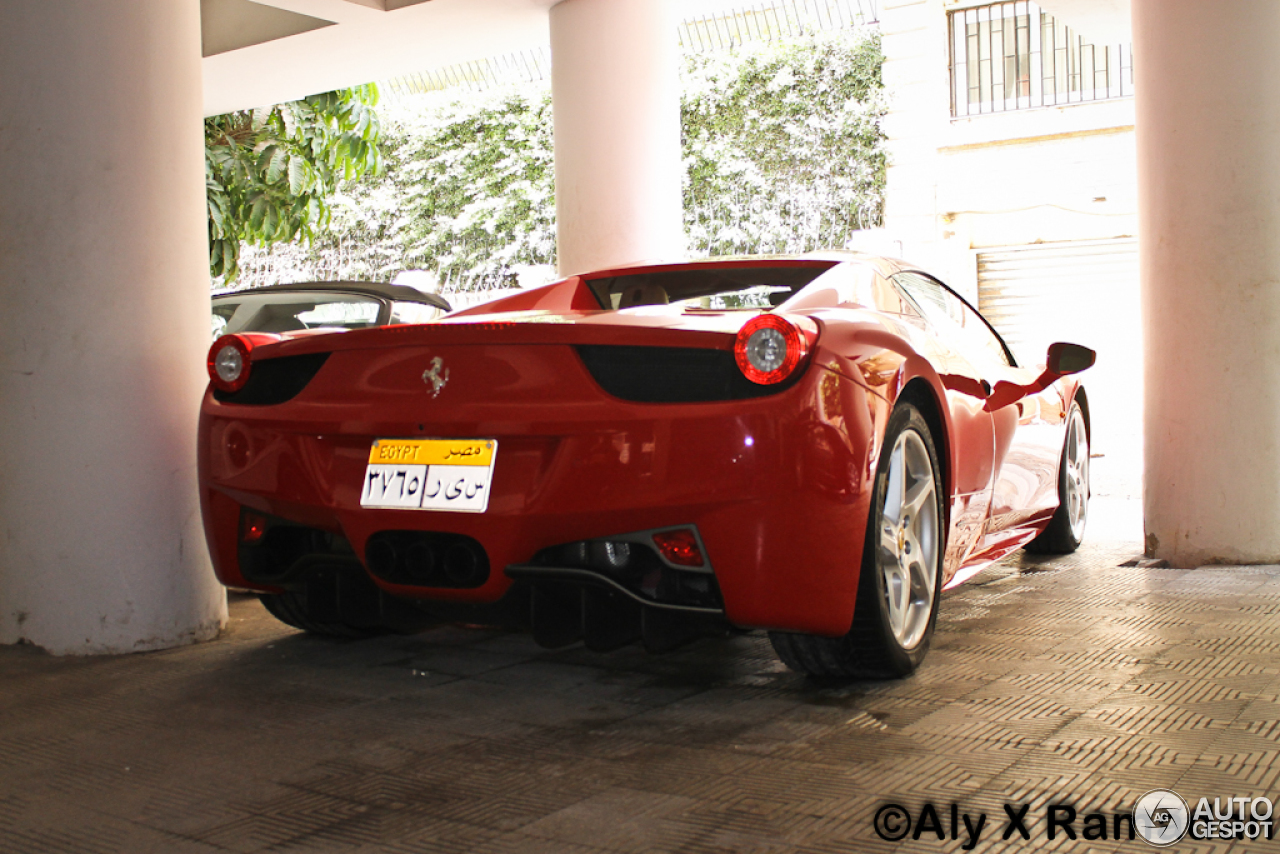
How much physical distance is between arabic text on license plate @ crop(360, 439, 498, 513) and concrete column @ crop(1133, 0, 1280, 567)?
12.0 feet

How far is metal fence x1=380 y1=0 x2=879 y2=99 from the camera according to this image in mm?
17156

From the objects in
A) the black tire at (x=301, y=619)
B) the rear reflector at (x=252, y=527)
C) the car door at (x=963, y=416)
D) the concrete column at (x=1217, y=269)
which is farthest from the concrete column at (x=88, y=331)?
the concrete column at (x=1217, y=269)

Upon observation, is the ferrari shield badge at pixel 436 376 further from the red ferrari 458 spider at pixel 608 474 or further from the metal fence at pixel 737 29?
the metal fence at pixel 737 29

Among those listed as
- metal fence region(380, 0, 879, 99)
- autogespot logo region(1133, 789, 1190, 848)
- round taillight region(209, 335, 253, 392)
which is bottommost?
autogespot logo region(1133, 789, 1190, 848)

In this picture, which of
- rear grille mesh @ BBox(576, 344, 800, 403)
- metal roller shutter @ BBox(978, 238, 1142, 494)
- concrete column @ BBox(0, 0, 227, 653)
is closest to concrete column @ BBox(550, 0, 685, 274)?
concrete column @ BBox(0, 0, 227, 653)

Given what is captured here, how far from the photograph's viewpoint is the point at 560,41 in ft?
25.0

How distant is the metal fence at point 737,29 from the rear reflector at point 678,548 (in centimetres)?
1446

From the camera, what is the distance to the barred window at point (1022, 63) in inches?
622

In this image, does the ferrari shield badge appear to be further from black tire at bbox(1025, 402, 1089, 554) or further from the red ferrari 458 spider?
black tire at bbox(1025, 402, 1089, 554)

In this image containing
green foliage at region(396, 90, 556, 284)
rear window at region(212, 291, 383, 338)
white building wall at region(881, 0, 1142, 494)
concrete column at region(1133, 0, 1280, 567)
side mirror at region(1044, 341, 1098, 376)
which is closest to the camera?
side mirror at region(1044, 341, 1098, 376)

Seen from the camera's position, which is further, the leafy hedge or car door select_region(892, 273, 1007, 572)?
the leafy hedge

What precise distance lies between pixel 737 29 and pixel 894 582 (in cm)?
1653

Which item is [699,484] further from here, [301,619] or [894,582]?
[301,619]

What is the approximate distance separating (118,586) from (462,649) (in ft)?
3.79
